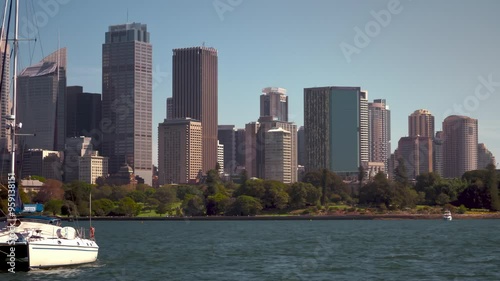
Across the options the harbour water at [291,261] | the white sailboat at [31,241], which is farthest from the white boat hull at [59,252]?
the harbour water at [291,261]

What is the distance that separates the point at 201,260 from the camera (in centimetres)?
8006

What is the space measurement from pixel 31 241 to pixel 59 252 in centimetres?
308

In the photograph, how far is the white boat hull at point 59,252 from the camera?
64625 millimetres

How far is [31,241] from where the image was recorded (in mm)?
64250

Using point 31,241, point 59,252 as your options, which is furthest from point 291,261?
point 31,241

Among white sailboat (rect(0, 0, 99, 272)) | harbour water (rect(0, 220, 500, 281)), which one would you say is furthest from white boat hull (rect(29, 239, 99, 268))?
harbour water (rect(0, 220, 500, 281))

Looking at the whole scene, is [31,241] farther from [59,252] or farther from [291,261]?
[291,261]

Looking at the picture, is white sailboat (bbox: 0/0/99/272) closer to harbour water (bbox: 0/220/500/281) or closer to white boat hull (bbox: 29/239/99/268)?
white boat hull (bbox: 29/239/99/268)

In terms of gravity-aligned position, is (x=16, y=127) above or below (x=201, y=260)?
above

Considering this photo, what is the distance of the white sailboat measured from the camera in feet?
210

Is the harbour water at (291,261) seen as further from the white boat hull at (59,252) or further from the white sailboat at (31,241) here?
the white sailboat at (31,241)

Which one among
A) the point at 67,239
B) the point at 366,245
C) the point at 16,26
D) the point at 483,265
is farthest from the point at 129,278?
the point at 366,245

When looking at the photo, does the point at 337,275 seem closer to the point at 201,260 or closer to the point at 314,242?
the point at 201,260

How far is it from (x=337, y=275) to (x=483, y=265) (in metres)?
15.5
